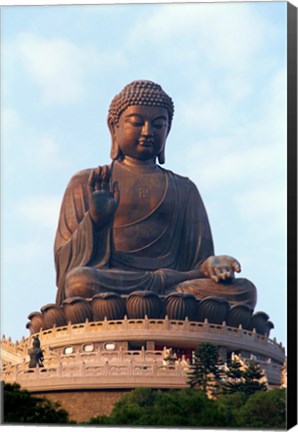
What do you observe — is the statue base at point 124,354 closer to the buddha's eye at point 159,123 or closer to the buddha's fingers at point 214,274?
the buddha's fingers at point 214,274

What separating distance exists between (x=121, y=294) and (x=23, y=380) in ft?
8.37

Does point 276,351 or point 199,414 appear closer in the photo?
point 199,414

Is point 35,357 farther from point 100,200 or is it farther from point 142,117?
point 142,117

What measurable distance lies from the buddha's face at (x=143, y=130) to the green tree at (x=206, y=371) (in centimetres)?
489

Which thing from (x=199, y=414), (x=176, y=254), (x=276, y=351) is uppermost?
(x=176, y=254)

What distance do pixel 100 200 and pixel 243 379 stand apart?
455 cm

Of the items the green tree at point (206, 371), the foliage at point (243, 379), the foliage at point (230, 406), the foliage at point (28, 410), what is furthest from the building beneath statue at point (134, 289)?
the foliage at point (28, 410)

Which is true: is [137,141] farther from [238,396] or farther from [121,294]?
[238,396]

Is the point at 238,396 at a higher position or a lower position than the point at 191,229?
lower

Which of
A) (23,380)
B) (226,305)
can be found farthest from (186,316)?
(23,380)

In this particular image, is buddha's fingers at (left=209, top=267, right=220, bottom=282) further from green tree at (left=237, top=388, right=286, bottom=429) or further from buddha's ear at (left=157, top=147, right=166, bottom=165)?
green tree at (left=237, top=388, right=286, bottom=429)

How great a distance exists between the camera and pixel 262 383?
27672 mm

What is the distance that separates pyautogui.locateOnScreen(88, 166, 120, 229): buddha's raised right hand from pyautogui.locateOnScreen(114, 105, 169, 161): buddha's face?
4.07 ft

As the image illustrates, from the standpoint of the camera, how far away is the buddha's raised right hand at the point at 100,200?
3055 centimetres
